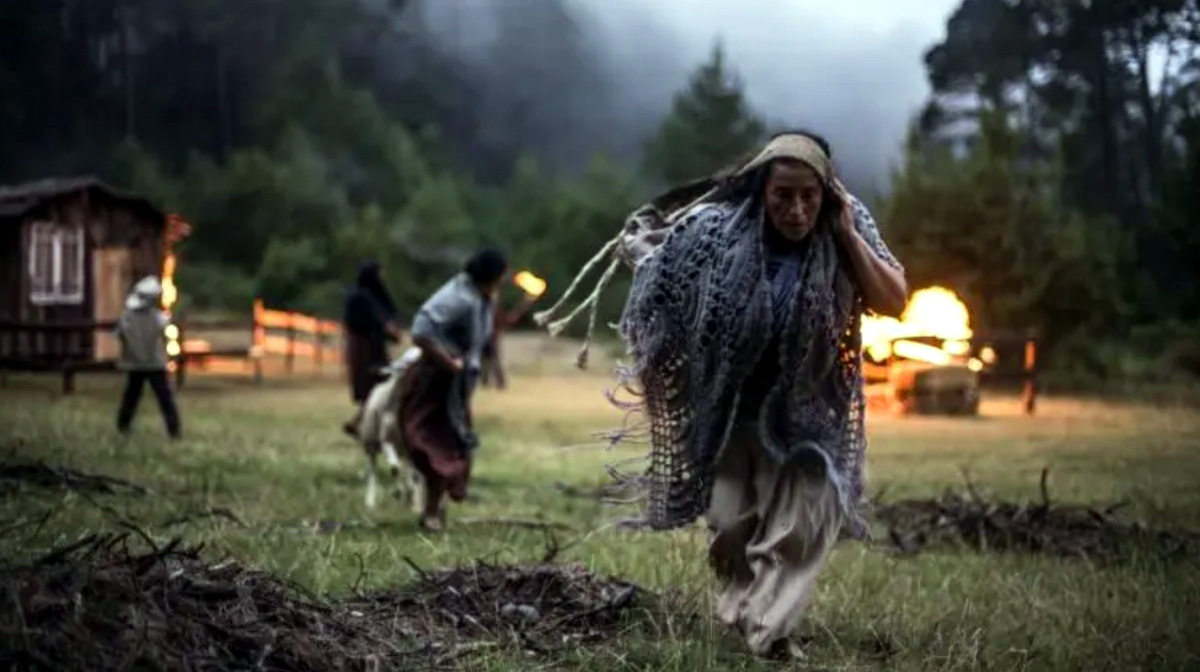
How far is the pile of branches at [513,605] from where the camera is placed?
493 centimetres

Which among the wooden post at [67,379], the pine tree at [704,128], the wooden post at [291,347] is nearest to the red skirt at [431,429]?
the pine tree at [704,128]

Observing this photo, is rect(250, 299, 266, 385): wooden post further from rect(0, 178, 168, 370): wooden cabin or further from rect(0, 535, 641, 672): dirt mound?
rect(0, 535, 641, 672): dirt mound

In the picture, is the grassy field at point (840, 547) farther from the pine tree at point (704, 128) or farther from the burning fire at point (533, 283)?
the burning fire at point (533, 283)

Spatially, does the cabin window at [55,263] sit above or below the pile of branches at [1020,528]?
above

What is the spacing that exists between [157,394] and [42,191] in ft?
9.22

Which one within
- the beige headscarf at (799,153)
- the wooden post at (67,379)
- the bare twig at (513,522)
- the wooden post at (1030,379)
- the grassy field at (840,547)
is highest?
the beige headscarf at (799,153)

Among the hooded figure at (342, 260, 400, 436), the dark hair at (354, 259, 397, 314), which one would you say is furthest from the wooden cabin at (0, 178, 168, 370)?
the dark hair at (354, 259, 397, 314)

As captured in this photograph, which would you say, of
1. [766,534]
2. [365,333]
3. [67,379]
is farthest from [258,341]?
[766,534]

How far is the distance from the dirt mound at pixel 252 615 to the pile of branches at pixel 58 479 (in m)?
2.99

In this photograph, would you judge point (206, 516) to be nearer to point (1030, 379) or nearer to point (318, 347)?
point (1030, 379)

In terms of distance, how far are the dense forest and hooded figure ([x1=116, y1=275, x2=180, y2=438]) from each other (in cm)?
113

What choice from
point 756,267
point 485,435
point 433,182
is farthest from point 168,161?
point 756,267

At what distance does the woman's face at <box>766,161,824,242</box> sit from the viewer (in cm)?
470

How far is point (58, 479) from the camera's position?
308 inches
